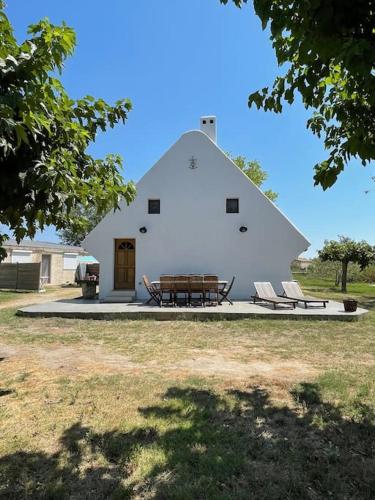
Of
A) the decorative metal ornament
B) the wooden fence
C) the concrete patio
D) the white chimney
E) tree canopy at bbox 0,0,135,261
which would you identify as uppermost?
the white chimney

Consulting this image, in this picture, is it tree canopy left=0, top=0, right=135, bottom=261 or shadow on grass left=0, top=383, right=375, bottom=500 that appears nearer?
tree canopy left=0, top=0, right=135, bottom=261

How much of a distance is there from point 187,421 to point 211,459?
796 millimetres

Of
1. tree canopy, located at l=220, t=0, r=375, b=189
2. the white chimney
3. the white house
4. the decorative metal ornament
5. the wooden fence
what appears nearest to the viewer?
tree canopy, located at l=220, t=0, r=375, b=189

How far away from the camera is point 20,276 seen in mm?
24469

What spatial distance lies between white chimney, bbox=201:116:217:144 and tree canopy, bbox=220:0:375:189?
13785 mm

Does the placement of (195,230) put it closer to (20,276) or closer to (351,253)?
(351,253)

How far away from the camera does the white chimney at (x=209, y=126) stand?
1675cm

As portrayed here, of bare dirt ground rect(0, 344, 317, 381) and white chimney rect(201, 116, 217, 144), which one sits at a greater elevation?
white chimney rect(201, 116, 217, 144)

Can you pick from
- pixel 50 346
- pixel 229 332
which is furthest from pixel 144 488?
pixel 229 332

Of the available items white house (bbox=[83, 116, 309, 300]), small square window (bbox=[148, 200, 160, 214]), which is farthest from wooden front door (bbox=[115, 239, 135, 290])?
small square window (bbox=[148, 200, 160, 214])

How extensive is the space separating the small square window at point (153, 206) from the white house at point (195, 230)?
39mm

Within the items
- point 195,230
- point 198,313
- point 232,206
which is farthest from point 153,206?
point 198,313

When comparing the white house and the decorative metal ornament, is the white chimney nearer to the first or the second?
the white house

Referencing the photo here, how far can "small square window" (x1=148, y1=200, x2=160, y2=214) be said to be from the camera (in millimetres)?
15383
